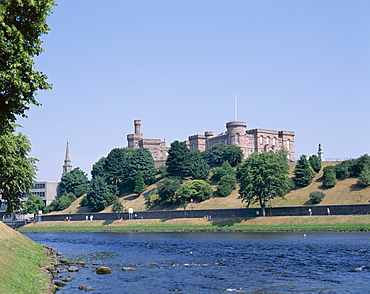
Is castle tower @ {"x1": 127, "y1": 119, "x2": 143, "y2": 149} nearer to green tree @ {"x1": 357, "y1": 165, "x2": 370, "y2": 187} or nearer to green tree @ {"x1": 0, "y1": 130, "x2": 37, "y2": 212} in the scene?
green tree @ {"x1": 357, "y1": 165, "x2": 370, "y2": 187}

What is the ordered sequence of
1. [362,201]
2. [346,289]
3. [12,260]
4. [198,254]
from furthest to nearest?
[362,201], [198,254], [12,260], [346,289]

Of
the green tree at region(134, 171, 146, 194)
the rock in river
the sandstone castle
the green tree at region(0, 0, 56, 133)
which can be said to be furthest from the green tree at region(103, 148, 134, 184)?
the green tree at region(0, 0, 56, 133)

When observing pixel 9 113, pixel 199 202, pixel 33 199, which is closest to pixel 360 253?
pixel 9 113

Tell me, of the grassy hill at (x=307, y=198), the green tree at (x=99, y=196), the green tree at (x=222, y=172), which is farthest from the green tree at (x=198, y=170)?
the green tree at (x=99, y=196)

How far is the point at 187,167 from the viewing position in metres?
130

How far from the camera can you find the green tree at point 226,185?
365 feet

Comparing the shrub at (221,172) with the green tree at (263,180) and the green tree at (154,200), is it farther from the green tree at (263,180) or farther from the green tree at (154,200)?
the green tree at (263,180)

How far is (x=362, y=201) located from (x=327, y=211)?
59.0 feet

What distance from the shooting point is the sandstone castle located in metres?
157

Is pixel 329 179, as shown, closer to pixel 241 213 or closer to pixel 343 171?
pixel 343 171

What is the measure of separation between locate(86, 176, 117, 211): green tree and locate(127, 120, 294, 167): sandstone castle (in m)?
46.9

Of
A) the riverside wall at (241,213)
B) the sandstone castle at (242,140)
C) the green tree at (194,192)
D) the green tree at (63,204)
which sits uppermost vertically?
the sandstone castle at (242,140)

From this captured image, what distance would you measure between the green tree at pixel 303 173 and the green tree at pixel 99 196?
1904 inches

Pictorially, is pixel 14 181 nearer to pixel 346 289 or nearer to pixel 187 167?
pixel 346 289
